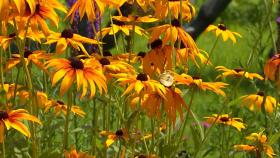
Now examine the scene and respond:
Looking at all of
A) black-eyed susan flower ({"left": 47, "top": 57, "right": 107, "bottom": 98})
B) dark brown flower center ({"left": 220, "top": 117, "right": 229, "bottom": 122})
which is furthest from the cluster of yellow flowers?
dark brown flower center ({"left": 220, "top": 117, "right": 229, "bottom": 122})

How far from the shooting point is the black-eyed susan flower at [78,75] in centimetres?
154

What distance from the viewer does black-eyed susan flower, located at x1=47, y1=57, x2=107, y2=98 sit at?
60.8 inches

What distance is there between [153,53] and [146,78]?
11cm

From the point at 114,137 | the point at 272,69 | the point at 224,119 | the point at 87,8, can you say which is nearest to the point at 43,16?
the point at 87,8

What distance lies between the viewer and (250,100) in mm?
2605

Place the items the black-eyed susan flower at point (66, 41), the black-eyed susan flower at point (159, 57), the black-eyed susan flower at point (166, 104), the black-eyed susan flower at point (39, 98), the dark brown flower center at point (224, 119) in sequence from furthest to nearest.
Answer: the dark brown flower center at point (224, 119), the black-eyed susan flower at point (39, 98), the black-eyed susan flower at point (66, 41), the black-eyed susan flower at point (159, 57), the black-eyed susan flower at point (166, 104)

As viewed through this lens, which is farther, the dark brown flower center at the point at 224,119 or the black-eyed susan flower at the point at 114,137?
the dark brown flower center at the point at 224,119

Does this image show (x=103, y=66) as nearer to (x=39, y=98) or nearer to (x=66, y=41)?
(x=66, y=41)

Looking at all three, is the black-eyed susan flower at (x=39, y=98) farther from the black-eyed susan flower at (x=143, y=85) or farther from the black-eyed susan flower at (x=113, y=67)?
the black-eyed susan flower at (x=143, y=85)

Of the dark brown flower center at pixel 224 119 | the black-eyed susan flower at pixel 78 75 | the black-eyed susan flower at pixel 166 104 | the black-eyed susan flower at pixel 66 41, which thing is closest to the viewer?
the black-eyed susan flower at pixel 78 75

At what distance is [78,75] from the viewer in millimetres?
1571

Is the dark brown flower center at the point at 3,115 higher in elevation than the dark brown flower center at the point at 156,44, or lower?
Answer: lower

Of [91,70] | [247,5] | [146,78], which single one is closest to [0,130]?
[91,70]

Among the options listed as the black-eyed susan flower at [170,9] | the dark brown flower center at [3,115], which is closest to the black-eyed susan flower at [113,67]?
the black-eyed susan flower at [170,9]
